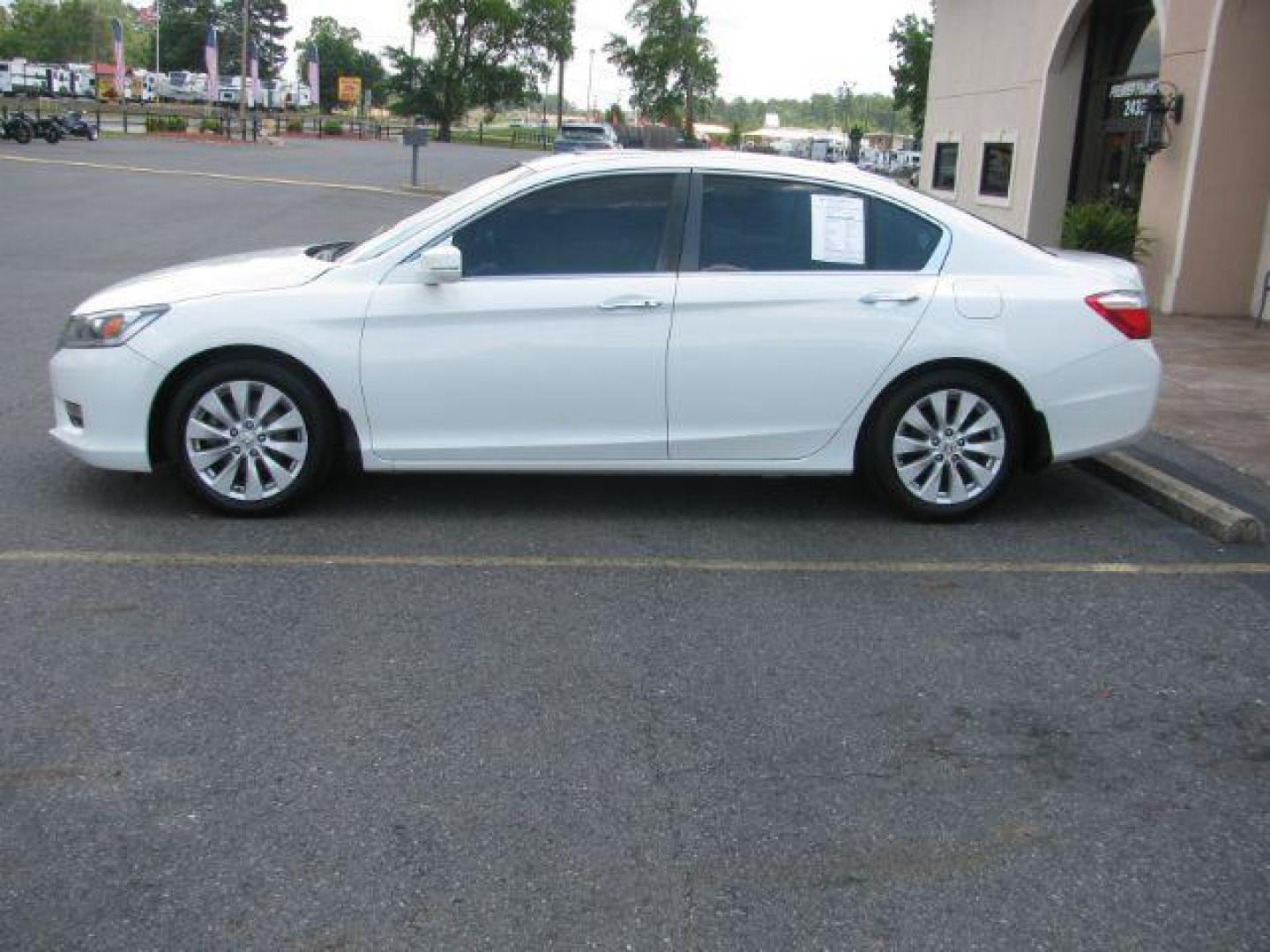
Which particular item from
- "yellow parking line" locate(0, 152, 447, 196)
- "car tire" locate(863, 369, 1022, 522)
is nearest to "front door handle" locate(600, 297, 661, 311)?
"car tire" locate(863, 369, 1022, 522)

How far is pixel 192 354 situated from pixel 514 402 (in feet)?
4.73

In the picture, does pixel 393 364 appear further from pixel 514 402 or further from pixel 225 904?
pixel 225 904

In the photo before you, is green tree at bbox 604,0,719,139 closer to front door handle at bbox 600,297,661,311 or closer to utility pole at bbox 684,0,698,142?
utility pole at bbox 684,0,698,142

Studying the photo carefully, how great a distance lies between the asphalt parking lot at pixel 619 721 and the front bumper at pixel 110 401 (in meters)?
0.30

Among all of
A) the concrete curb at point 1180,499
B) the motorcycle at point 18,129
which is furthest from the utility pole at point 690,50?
the concrete curb at point 1180,499

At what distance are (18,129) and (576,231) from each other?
42524mm

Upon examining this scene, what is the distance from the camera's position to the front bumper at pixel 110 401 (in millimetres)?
5785

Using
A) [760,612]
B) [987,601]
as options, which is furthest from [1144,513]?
[760,612]

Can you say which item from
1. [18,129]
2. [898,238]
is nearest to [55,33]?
Result: [18,129]

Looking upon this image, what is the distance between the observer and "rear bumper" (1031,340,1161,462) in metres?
6.10

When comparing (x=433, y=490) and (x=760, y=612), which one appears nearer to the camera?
(x=760, y=612)

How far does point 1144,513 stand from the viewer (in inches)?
259

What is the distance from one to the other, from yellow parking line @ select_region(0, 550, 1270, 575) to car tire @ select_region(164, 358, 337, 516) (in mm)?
478

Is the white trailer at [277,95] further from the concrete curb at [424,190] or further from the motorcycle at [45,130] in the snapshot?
the concrete curb at [424,190]
